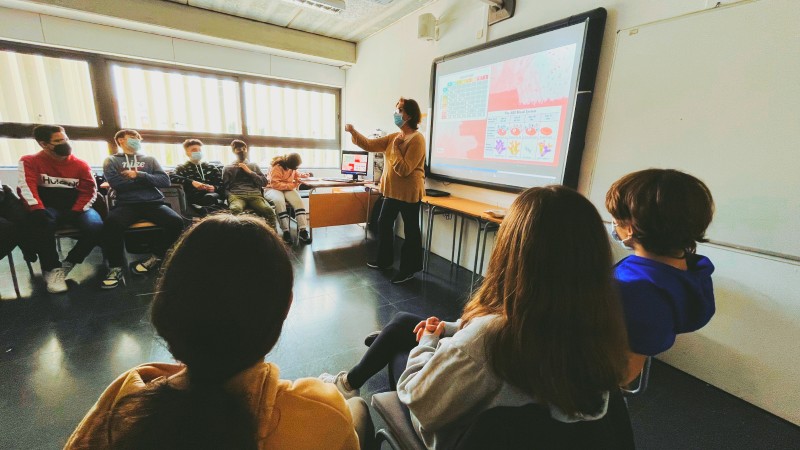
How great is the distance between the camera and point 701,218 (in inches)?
36.5

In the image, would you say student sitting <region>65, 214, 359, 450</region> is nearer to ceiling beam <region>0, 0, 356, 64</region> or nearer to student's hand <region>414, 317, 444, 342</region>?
student's hand <region>414, 317, 444, 342</region>

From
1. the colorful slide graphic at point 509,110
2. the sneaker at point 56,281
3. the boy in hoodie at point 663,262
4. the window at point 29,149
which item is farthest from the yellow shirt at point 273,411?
the window at point 29,149

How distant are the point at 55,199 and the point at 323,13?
11.0 feet

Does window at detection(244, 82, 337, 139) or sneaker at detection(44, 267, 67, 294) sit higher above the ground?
window at detection(244, 82, 337, 139)

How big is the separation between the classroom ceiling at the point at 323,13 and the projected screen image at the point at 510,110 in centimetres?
106

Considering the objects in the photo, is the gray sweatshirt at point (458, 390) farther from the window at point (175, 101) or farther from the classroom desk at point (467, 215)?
the window at point (175, 101)

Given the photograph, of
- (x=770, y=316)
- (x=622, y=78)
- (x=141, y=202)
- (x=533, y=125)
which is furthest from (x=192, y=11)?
(x=770, y=316)

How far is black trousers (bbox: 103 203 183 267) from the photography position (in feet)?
9.04

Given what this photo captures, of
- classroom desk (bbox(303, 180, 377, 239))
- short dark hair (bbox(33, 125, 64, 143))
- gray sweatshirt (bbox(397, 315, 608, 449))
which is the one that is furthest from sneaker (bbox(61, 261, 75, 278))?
gray sweatshirt (bbox(397, 315, 608, 449))

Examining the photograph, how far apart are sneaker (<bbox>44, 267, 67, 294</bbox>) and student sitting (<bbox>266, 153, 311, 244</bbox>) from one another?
1.99m

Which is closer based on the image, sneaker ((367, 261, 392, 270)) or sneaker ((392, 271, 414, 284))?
sneaker ((392, 271, 414, 284))

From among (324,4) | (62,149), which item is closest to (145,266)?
(62,149)

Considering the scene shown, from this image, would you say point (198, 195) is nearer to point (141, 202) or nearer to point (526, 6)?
point (141, 202)

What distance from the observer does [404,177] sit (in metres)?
2.84
